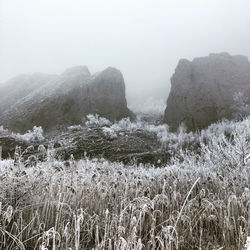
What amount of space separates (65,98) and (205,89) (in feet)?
300

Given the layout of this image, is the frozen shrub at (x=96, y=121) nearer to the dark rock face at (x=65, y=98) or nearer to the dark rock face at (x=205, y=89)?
the dark rock face at (x=65, y=98)

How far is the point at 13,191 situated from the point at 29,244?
71 centimetres

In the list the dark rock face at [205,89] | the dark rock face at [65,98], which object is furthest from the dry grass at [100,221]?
the dark rock face at [65,98]

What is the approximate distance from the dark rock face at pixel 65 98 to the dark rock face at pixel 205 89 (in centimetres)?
3816

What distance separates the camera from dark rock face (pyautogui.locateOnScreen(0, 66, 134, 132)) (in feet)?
492

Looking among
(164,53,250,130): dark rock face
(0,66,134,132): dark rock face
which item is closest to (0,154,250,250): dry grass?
(164,53,250,130): dark rock face

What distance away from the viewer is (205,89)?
145 metres

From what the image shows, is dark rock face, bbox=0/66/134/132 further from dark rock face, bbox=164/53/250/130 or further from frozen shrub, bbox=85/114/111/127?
dark rock face, bbox=164/53/250/130

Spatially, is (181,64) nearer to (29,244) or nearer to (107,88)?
(107,88)

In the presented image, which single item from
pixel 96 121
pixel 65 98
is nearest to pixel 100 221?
pixel 96 121

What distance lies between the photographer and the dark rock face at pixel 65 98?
150m

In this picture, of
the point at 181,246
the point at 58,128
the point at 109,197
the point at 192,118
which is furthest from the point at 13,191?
the point at 58,128

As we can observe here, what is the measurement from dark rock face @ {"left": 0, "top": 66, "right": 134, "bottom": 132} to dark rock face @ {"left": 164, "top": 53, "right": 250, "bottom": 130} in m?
38.2

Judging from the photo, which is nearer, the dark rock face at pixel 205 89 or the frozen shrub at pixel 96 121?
the dark rock face at pixel 205 89
